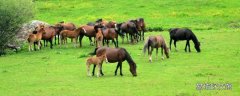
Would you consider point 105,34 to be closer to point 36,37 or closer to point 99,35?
point 99,35

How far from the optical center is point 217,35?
43594 millimetres

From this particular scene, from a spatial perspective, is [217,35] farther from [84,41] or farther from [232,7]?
[232,7]

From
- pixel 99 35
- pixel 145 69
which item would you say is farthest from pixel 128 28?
pixel 145 69

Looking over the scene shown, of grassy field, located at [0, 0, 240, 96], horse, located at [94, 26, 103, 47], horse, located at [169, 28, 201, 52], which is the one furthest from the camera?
horse, located at [94, 26, 103, 47]

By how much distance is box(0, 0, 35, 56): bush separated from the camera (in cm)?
3753

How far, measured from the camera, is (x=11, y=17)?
37844mm

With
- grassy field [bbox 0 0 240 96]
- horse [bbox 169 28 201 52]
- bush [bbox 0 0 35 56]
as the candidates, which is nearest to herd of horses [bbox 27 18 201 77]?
horse [bbox 169 28 201 52]

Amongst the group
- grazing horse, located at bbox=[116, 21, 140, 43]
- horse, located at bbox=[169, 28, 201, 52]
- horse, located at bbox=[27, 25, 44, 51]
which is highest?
horse, located at bbox=[169, 28, 201, 52]

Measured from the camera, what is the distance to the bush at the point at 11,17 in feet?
123

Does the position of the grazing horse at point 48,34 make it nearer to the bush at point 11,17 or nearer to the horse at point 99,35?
the bush at point 11,17

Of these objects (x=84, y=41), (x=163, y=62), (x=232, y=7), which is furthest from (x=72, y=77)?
(x=232, y=7)

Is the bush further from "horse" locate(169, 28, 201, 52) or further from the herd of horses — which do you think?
"horse" locate(169, 28, 201, 52)

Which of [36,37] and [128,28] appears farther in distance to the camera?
[128,28]

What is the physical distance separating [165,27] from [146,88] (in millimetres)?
28247
